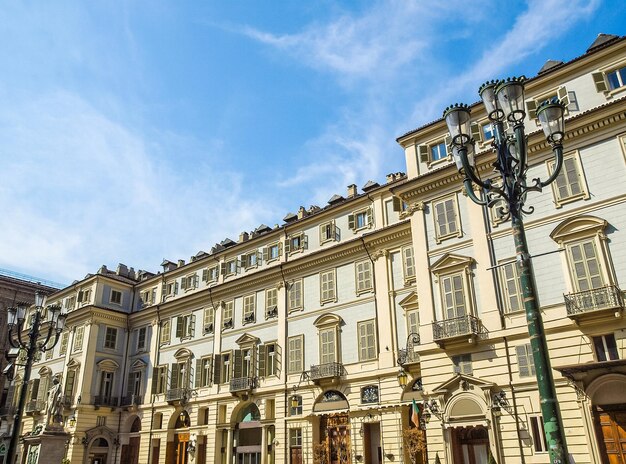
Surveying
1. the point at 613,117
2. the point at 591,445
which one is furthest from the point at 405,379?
the point at 613,117

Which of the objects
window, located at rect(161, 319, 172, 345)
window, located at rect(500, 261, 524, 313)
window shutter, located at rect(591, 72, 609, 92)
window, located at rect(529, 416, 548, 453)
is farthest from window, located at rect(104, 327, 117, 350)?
window shutter, located at rect(591, 72, 609, 92)

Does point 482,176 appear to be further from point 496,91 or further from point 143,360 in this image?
→ point 143,360

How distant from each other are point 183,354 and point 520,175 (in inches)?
1335

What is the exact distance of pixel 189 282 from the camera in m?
42.5

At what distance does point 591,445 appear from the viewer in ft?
59.2

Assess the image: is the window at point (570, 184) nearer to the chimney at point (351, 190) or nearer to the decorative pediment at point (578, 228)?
the decorative pediment at point (578, 228)

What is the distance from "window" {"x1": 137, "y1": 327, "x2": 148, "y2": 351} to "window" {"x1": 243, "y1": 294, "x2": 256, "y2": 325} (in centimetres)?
1172

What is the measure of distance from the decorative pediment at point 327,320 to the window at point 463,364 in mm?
10142

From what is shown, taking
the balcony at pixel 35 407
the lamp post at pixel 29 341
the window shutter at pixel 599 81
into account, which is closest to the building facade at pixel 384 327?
the window shutter at pixel 599 81

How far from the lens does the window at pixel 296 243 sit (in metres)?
35.5

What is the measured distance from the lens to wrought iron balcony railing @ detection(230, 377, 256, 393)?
111 feet

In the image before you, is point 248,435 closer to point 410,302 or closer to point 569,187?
point 410,302

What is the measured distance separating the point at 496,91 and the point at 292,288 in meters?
25.1

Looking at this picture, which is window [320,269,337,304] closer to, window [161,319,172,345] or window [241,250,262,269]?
window [241,250,262,269]
